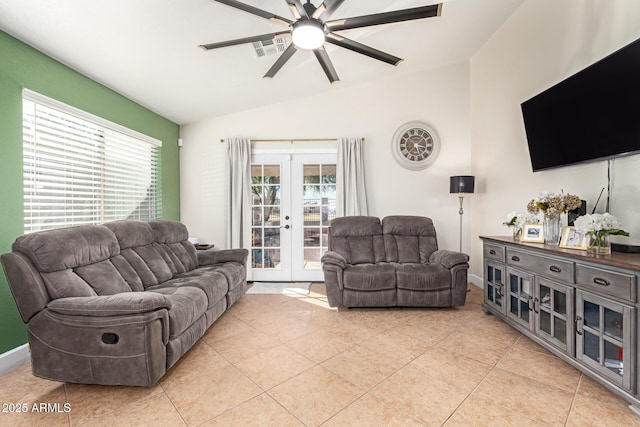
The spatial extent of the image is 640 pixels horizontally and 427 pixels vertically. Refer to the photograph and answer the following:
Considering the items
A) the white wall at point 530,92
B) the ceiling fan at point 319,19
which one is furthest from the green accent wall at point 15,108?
the white wall at point 530,92

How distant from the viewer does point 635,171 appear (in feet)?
6.97

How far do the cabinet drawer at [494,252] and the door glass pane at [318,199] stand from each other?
85.2 inches

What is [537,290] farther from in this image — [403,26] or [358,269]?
[403,26]

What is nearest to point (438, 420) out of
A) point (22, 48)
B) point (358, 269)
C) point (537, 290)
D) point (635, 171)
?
point (537, 290)

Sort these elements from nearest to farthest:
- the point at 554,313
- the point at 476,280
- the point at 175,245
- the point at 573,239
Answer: the point at 554,313, the point at 573,239, the point at 175,245, the point at 476,280

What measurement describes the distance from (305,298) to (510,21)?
4.23m

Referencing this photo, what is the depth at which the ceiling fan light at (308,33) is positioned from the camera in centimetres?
195

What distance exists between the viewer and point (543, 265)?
234 cm

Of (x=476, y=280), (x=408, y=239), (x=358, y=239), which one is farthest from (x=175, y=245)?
(x=476, y=280)

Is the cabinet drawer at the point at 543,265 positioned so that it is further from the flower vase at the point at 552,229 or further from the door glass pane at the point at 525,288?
the flower vase at the point at 552,229

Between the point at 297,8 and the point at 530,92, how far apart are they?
9.19ft

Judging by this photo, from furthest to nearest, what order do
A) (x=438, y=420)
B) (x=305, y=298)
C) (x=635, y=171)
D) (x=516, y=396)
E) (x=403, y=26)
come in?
(x=305, y=298) < (x=403, y=26) < (x=635, y=171) < (x=516, y=396) < (x=438, y=420)

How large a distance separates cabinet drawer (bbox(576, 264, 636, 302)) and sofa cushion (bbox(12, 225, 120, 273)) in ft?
11.8

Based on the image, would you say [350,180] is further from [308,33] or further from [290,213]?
[308,33]
